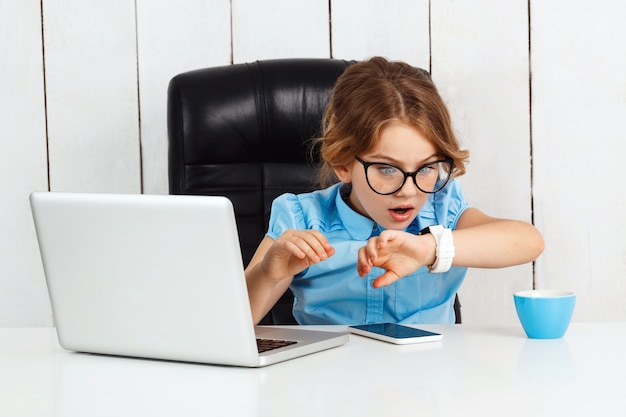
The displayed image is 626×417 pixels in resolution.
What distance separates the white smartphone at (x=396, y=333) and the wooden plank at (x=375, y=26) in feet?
3.75

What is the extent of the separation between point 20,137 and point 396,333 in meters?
1.45

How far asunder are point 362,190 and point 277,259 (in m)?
0.28

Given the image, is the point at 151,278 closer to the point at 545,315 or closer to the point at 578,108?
the point at 545,315

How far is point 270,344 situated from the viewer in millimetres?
1105

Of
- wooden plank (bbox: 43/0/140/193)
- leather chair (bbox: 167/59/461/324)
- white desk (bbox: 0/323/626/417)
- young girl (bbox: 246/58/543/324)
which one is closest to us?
white desk (bbox: 0/323/626/417)

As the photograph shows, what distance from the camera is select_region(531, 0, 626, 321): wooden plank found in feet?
7.30

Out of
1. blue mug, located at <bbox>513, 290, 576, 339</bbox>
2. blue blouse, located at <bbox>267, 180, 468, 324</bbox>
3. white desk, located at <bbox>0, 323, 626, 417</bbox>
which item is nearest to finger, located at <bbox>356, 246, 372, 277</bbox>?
white desk, located at <bbox>0, 323, 626, 417</bbox>

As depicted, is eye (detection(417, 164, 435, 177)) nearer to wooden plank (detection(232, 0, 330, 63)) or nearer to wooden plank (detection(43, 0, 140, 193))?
wooden plank (detection(232, 0, 330, 63))

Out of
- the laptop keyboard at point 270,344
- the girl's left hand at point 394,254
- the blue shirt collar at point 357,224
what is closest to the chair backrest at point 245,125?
the blue shirt collar at point 357,224

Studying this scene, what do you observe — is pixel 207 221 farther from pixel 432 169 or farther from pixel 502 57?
pixel 502 57

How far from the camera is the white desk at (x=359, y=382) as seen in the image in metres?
0.81

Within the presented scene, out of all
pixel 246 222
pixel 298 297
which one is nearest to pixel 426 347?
pixel 298 297

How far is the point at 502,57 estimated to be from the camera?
7.31 feet

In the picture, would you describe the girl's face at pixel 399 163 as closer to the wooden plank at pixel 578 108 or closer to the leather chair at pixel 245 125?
the leather chair at pixel 245 125
